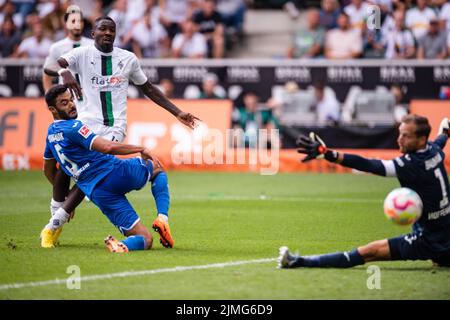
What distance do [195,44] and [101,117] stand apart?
13.5 m

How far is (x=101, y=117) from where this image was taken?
445 inches

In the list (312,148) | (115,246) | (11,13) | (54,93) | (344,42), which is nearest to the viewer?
(312,148)

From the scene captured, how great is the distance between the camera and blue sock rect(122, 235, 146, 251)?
9.74m

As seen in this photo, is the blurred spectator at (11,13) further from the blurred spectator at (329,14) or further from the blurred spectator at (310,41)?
the blurred spectator at (329,14)

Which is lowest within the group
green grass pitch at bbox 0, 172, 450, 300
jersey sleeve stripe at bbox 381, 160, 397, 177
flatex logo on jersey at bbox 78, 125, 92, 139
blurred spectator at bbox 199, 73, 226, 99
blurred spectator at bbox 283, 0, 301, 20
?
green grass pitch at bbox 0, 172, 450, 300

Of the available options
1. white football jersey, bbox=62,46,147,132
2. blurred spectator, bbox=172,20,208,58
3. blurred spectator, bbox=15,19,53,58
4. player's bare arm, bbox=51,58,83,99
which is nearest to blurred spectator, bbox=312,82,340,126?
blurred spectator, bbox=172,20,208,58

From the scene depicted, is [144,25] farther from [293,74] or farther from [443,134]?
[443,134]

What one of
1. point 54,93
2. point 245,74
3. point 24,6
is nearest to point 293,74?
point 245,74

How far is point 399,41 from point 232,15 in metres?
5.19

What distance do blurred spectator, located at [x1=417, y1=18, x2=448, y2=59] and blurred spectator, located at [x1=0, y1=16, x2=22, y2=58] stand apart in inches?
423

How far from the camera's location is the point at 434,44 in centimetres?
2289

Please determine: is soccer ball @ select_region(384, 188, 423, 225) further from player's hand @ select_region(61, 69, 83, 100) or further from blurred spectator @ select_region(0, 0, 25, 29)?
blurred spectator @ select_region(0, 0, 25, 29)

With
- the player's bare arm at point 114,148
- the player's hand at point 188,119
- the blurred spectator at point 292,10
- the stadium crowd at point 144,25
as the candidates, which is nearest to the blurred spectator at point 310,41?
the blurred spectator at point 292,10
